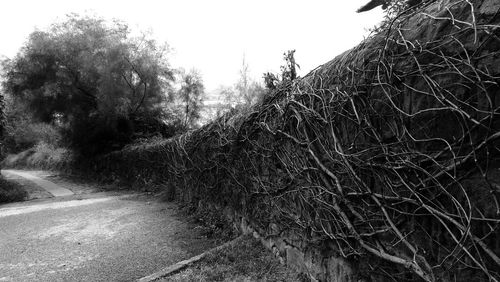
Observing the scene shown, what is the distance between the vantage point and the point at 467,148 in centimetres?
149

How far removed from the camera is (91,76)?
1261cm

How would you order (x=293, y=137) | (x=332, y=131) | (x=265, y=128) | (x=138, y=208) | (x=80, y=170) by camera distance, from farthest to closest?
1. (x=80, y=170)
2. (x=138, y=208)
3. (x=265, y=128)
4. (x=293, y=137)
5. (x=332, y=131)

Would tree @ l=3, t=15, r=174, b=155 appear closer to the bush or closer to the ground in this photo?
the bush

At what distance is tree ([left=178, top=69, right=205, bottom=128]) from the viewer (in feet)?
48.8

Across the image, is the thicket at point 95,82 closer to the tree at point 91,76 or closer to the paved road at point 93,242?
the tree at point 91,76

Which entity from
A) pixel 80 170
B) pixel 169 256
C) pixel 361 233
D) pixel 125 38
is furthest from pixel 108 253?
pixel 80 170

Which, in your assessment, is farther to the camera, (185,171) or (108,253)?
(185,171)

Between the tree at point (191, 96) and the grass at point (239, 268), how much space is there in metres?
11.5

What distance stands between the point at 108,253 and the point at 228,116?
2740 mm

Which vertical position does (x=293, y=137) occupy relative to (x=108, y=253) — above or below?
above

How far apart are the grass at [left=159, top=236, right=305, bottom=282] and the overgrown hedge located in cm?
45

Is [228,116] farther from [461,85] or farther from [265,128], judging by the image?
[461,85]

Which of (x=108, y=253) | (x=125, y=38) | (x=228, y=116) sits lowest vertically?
(x=108, y=253)

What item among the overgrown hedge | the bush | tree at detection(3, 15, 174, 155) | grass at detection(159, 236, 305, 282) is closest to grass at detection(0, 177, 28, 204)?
tree at detection(3, 15, 174, 155)
